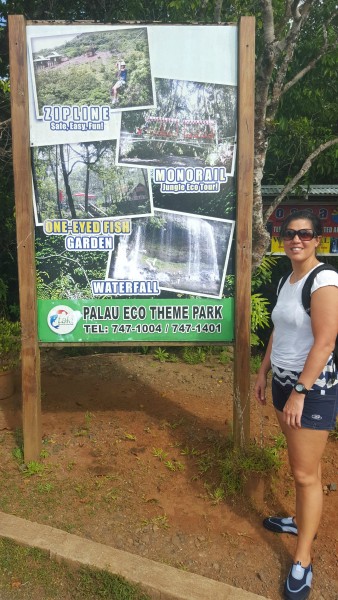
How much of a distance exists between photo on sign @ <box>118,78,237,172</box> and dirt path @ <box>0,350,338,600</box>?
2.01m

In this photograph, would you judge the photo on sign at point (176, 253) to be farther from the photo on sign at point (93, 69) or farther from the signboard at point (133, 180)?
the photo on sign at point (93, 69)

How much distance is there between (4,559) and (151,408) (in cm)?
198

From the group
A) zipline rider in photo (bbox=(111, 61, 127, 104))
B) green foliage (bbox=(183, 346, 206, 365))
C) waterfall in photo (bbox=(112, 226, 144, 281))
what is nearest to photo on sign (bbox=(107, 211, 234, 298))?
waterfall in photo (bbox=(112, 226, 144, 281))

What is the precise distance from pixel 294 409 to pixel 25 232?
80.9 inches

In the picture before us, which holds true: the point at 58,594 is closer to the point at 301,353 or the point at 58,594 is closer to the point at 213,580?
the point at 213,580

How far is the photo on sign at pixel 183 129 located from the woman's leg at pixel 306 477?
1734 millimetres

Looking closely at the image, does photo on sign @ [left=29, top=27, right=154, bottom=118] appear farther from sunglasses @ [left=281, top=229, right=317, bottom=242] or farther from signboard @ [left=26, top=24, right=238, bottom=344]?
sunglasses @ [left=281, top=229, right=317, bottom=242]

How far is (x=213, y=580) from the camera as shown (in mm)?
2650

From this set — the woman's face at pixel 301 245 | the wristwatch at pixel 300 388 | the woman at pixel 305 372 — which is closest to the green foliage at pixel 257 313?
the woman at pixel 305 372

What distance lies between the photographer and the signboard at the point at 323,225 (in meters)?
5.86

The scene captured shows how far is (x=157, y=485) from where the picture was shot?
11.5 ft

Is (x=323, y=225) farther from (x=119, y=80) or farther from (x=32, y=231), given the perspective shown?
(x=32, y=231)

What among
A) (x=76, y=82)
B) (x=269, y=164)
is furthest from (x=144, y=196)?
(x=269, y=164)

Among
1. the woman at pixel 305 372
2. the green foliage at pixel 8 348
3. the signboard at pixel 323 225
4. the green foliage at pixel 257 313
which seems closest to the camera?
the woman at pixel 305 372
